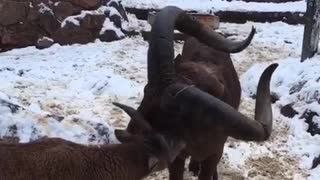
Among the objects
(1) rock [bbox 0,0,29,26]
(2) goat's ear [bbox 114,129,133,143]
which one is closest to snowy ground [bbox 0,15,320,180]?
(1) rock [bbox 0,0,29,26]

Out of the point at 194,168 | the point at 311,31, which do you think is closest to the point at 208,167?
the point at 194,168

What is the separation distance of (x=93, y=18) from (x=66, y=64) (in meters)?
1.80

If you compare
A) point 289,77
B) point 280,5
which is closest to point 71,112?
point 289,77

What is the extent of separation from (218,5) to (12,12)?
233 inches

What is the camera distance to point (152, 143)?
469 cm

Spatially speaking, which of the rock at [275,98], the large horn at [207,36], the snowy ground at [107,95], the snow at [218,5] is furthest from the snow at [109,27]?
the large horn at [207,36]

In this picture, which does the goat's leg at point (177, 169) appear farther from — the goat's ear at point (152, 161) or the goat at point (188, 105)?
Result: the goat's ear at point (152, 161)

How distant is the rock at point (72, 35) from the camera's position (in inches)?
472

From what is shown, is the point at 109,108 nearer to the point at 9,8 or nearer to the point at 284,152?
the point at 284,152

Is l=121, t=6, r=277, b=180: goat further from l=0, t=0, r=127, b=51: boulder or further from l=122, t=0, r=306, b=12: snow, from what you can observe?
l=122, t=0, r=306, b=12: snow

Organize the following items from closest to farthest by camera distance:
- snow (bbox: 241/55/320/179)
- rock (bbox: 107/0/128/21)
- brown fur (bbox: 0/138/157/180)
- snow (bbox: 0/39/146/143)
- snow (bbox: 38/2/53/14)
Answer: brown fur (bbox: 0/138/157/180) → snow (bbox: 0/39/146/143) → snow (bbox: 241/55/320/179) → snow (bbox: 38/2/53/14) → rock (bbox: 107/0/128/21)

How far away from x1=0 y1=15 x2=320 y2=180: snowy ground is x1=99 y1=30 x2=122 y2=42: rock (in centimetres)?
20

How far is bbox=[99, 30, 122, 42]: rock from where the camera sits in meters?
12.4

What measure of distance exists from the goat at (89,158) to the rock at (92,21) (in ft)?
24.4
